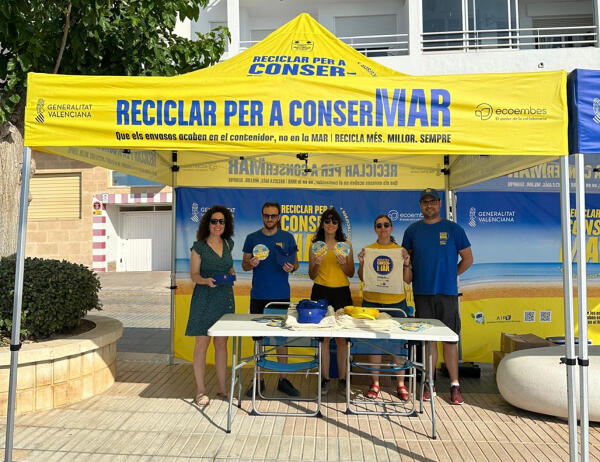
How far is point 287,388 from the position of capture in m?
4.27

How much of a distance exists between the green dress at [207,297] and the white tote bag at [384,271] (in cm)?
131

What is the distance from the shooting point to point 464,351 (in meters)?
5.25

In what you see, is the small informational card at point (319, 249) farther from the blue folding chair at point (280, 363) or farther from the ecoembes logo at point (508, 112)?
the ecoembes logo at point (508, 112)

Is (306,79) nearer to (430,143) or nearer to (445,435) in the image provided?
(430,143)

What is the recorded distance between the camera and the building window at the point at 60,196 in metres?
16.9

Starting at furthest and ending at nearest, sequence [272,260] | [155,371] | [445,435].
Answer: [155,371] → [272,260] → [445,435]

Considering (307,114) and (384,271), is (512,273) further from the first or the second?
(307,114)

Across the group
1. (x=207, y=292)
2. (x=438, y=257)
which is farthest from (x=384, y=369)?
(x=207, y=292)

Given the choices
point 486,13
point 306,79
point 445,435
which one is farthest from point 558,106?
point 486,13

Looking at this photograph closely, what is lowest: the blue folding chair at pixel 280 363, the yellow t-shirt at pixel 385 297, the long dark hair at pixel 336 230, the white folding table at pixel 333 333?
the blue folding chair at pixel 280 363

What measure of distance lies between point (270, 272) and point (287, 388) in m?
1.10

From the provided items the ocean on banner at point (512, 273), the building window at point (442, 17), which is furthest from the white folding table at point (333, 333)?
the building window at point (442, 17)

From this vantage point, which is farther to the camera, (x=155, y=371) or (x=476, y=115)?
(x=155, y=371)

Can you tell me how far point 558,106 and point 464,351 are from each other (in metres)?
3.25
